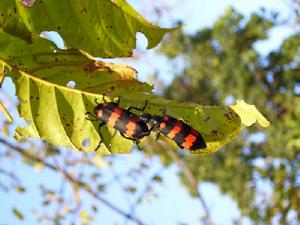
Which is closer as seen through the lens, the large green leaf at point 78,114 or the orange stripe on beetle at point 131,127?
the large green leaf at point 78,114

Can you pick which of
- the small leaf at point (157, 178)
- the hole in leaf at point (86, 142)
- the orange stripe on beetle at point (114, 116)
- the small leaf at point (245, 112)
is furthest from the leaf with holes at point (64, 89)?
the small leaf at point (157, 178)

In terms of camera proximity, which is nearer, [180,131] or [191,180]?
[180,131]

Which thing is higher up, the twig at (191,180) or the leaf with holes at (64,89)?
the twig at (191,180)

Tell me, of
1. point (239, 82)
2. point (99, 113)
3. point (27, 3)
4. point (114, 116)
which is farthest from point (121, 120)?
point (239, 82)

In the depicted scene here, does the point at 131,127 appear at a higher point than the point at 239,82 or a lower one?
lower

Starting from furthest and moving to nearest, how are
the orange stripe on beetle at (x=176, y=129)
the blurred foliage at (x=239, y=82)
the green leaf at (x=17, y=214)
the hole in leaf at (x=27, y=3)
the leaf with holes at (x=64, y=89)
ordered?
1. the blurred foliage at (x=239, y=82)
2. the green leaf at (x=17, y=214)
3. the orange stripe on beetle at (x=176, y=129)
4. the leaf with holes at (x=64, y=89)
5. the hole in leaf at (x=27, y=3)

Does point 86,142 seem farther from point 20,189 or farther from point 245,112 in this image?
point 20,189

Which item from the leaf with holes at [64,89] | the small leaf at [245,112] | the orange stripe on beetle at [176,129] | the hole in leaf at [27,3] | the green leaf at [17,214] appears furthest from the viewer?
the green leaf at [17,214]

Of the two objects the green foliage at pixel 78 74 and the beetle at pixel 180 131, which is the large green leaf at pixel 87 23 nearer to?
the green foliage at pixel 78 74

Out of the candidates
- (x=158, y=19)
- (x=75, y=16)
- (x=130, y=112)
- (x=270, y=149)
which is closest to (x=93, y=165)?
(x=158, y=19)

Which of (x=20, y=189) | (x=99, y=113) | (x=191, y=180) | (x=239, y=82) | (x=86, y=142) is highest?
(x=239, y=82)
